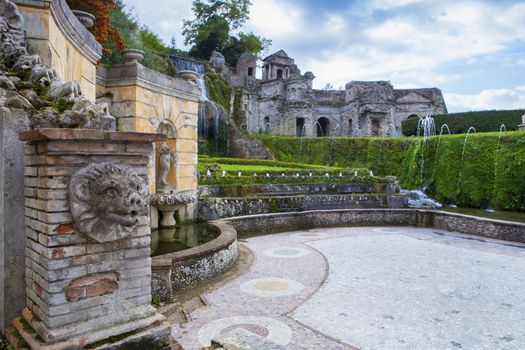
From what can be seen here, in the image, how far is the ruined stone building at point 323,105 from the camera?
33375mm

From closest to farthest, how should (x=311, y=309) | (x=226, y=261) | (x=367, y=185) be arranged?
(x=311, y=309)
(x=226, y=261)
(x=367, y=185)

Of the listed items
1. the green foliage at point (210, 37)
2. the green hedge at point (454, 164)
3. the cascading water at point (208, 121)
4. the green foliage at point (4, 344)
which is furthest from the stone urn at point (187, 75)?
the green foliage at point (210, 37)

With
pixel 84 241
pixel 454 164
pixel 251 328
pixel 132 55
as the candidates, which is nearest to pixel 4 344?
pixel 84 241

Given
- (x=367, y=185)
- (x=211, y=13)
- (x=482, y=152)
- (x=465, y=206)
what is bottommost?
(x=465, y=206)

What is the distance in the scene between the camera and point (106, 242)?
111 inches

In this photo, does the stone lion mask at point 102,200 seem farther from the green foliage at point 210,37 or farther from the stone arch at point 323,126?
the green foliage at point 210,37

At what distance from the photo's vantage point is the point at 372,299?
207 inches

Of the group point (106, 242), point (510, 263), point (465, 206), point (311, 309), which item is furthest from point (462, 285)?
point (465, 206)

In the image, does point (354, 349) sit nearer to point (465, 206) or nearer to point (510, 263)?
point (510, 263)

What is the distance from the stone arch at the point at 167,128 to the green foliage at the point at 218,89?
19.8 m

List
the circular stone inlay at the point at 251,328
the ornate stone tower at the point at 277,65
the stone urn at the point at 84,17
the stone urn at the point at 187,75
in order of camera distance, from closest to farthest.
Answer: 1. the circular stone inlay at the point at 251,328
2. the stone urn at the point at 84,17
3. the stone urn at the point at 187,75
4. the ornate stone tower at the point at 277,65

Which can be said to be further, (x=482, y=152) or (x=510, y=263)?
(x=482, y=152)

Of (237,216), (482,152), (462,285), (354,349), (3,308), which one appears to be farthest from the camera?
(482,152)

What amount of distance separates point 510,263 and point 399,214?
4329 mm
